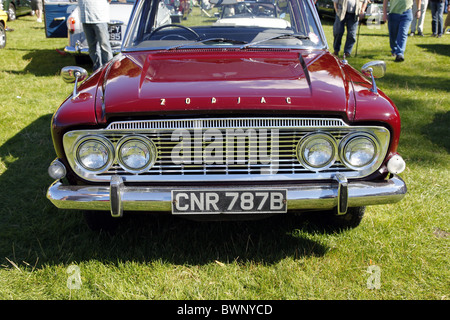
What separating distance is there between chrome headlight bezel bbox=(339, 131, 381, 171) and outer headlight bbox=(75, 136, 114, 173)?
1243mm

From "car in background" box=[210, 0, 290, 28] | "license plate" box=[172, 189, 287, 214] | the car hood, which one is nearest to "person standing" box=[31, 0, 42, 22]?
"car in background" box=[210, 0, 290, 28]

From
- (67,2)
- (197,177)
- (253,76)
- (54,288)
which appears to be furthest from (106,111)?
(67,2)

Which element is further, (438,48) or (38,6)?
(38,6)

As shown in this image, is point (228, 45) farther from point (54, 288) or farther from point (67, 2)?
point (67, 2)

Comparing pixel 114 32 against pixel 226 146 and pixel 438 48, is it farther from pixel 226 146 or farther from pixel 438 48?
pixel 438 48

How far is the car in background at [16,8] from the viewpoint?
15089 mm

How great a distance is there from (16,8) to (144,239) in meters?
15.8

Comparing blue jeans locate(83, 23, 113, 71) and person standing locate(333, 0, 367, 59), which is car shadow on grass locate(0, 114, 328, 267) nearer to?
blue jeans locate(83, 23, 113, 71)

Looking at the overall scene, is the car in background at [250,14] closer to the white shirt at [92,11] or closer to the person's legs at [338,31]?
the white shirt at [92,11]

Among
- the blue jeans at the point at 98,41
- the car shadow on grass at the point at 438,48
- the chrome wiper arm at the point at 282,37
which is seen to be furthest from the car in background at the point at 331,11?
the chrome wiper arm at the point at 282,37

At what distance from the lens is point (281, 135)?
2.38 m

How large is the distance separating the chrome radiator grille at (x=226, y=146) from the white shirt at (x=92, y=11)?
460cm

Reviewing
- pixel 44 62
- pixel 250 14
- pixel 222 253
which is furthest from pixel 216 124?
pixel 44 62

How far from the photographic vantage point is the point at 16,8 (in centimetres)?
1591
